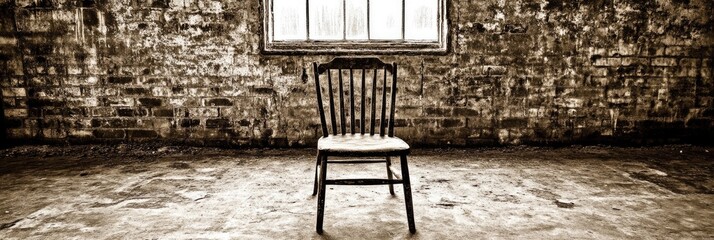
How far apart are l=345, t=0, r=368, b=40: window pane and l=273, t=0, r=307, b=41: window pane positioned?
39cm

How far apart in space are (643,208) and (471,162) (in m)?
1.32

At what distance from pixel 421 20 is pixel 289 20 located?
1163mm

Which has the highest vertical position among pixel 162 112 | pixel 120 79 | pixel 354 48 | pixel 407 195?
pixel 354 48

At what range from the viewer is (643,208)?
8.01 ft

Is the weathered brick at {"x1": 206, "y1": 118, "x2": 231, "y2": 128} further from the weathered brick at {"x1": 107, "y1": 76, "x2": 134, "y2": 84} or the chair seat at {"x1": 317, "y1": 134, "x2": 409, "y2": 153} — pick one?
the chair seat at {"x1": 317, "y1": 134, "x2": 409, "y2": 153}

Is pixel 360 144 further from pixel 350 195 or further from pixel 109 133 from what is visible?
pixel 109 133

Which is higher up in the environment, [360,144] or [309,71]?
[309,71]

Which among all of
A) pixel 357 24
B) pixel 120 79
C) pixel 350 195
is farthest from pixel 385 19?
pixel 120 79

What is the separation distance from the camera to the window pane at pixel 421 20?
3.91 m

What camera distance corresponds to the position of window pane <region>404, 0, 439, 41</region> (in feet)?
12.8

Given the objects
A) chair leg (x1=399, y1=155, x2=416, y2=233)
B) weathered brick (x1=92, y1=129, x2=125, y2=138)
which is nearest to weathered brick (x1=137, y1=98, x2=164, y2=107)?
weathered brick (x1=92, y1=129, x2=125, y2=138)

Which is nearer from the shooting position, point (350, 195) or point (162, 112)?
point (350, 195)

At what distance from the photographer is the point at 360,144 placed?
227cm

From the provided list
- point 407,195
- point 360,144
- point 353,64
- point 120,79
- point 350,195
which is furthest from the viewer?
point 120,79
